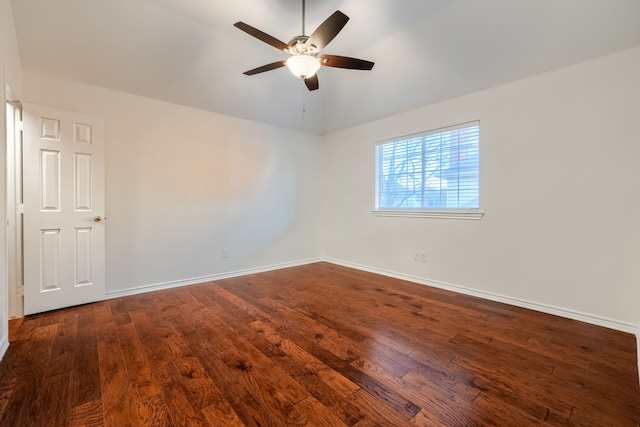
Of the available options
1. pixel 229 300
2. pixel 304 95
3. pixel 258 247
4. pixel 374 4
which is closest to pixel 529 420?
pixel 229 300

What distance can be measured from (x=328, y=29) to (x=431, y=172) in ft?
8.12

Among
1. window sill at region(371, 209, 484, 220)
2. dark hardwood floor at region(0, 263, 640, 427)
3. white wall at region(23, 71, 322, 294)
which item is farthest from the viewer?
window sill at region(371, 209, 484, 220)

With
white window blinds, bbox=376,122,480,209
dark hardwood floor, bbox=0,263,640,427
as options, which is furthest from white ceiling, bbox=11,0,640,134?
dark hardwood floor, bbox=0,263,640,427

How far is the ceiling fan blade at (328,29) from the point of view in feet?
5.76

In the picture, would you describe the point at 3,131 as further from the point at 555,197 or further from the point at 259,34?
the point at 555,197

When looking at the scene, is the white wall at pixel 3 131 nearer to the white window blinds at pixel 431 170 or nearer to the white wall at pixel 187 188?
the white wall at pixel 187 188

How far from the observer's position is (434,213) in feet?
11.8

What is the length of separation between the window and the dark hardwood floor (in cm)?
132

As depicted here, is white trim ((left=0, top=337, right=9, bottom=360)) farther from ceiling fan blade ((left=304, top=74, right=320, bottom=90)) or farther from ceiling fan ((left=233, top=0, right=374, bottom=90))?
ceiling fan blade ((left=304, top=74, right=320, bottom=90))

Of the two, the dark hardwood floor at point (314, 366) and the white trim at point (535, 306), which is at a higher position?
the white trim at point (535, 306)

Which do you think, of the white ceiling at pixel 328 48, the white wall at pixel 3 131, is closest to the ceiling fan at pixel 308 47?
the white ceiling at pixel 328 48

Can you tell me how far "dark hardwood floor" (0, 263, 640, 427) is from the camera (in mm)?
1420

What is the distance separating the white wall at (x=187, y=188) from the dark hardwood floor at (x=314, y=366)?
0.75 metres

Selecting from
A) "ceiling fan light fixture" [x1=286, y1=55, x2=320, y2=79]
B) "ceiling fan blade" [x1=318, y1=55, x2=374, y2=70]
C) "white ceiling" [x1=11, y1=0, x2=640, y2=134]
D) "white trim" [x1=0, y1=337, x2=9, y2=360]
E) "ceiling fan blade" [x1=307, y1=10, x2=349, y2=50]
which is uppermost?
"white ceiling" [x1=11, y1=0, x2=640, y2=134]
